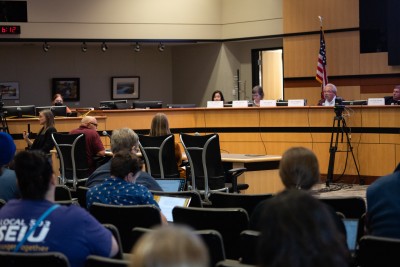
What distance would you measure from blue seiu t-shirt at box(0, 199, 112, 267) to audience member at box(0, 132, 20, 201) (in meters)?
1.56

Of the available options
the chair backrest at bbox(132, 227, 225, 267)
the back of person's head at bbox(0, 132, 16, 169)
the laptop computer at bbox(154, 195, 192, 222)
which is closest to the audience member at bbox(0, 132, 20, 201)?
the back of person's head at bbox(0, 132, 16, 169)

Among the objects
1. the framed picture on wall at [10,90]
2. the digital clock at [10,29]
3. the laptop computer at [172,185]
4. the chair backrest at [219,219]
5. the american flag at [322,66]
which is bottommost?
the laptop computer at [172,185]

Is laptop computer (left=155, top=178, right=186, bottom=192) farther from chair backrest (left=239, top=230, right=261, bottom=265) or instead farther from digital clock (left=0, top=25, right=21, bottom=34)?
digital clock (left=0, top=25, right=21, bottom=34)

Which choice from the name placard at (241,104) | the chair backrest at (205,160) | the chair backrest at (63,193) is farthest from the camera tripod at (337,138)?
the chair backrest at (63,193)

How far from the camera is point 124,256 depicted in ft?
12.5

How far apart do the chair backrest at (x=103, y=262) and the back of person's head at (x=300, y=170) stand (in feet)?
3.84

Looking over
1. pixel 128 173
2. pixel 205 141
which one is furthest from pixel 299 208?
pixel 205 141

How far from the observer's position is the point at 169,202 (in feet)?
17.9

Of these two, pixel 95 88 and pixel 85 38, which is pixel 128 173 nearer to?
pixel 85 38

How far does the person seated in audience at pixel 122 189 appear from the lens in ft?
16.3

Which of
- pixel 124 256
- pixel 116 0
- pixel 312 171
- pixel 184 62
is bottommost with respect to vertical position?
pixel 124 256

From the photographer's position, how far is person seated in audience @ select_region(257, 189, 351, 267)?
6.72ft

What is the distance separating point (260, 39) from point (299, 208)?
15.4 metres

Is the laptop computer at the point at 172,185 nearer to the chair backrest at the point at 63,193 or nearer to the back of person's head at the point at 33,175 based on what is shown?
the chair backrest at the point at 63,193
